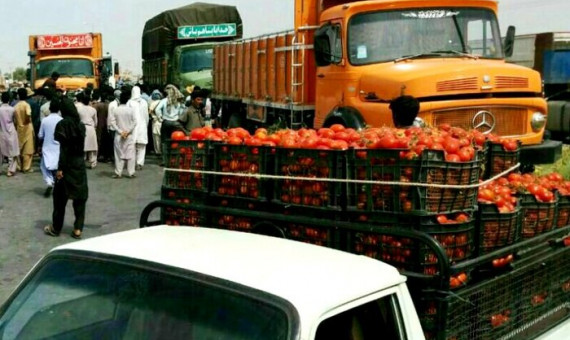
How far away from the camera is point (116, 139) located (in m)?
15.6

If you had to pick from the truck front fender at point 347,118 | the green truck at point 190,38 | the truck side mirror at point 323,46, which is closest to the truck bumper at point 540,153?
the truck front fender at point 347,118

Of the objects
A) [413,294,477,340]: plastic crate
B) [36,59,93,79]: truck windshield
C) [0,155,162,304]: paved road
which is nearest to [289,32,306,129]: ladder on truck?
[0,155,162,304]: paved road

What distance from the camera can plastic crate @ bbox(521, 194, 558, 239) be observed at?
4.17m

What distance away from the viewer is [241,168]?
4156 millimetres

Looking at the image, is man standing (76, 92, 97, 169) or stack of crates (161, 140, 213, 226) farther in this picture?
man standing (76, 92, 97, 169)

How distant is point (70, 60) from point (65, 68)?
369mm

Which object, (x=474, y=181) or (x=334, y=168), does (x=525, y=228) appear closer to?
(x=474, y=181)

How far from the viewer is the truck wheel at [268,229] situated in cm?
376

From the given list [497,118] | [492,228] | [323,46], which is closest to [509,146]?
[492,228]

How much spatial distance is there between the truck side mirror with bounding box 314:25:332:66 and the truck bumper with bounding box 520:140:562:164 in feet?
8.93

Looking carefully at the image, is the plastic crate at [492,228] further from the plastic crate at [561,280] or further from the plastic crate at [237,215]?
the plastic crate at [237,215]

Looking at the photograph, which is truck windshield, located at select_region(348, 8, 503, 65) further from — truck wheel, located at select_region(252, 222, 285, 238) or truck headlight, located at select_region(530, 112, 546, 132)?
truck wheel, located at select_region(252, 222, 285, 238)

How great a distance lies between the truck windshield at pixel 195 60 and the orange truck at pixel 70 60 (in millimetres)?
3494

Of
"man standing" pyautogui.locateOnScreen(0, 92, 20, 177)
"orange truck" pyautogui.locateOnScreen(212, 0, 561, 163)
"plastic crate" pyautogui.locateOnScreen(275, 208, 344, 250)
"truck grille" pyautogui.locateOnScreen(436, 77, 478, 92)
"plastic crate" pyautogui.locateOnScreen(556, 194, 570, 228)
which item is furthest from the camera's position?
"man standing" pyautogui.locateOnScreen(0, 92, 20, 177)
